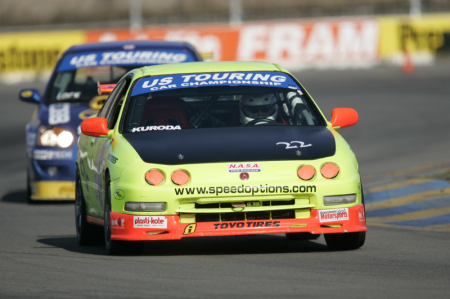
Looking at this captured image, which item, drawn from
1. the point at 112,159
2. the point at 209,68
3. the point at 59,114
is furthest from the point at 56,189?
the point at 112,159

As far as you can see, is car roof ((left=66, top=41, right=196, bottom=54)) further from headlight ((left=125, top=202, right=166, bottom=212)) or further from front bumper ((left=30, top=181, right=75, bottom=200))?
headlight ((left=125, top=202, right=166, bottom=212))

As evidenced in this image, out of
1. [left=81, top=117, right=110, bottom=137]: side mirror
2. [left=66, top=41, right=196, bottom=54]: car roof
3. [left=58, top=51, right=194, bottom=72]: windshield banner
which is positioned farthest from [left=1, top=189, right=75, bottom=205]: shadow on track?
[left=81, top=117, right=110, bottom=137]: side mirror

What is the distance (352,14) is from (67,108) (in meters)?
24.9

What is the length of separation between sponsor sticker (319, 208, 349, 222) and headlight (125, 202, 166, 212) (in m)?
1.07

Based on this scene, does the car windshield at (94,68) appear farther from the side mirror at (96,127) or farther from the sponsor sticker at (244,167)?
the sponsor sticker at (244,167)

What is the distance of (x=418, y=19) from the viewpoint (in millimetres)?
32969

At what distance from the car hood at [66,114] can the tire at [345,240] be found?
15.9 ft

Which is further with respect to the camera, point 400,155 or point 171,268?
point 400,155

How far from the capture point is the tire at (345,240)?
7.29 m

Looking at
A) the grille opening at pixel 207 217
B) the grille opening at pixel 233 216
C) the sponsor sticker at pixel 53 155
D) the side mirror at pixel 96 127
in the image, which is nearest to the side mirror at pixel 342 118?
the grille opening at pixel 233 216

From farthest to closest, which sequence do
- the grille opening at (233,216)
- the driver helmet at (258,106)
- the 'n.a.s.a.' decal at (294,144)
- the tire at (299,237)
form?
the tire at (299,237) < the driver helmet at (258,106) < the 'n.a.s.a.' decal at (294,144) < the grille opening at (233,216)

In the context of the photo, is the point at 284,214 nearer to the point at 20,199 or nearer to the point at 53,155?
the point at 53,155

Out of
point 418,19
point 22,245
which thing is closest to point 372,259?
point 22,245

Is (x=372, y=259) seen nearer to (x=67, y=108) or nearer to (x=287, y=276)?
(x=287, y=276)
